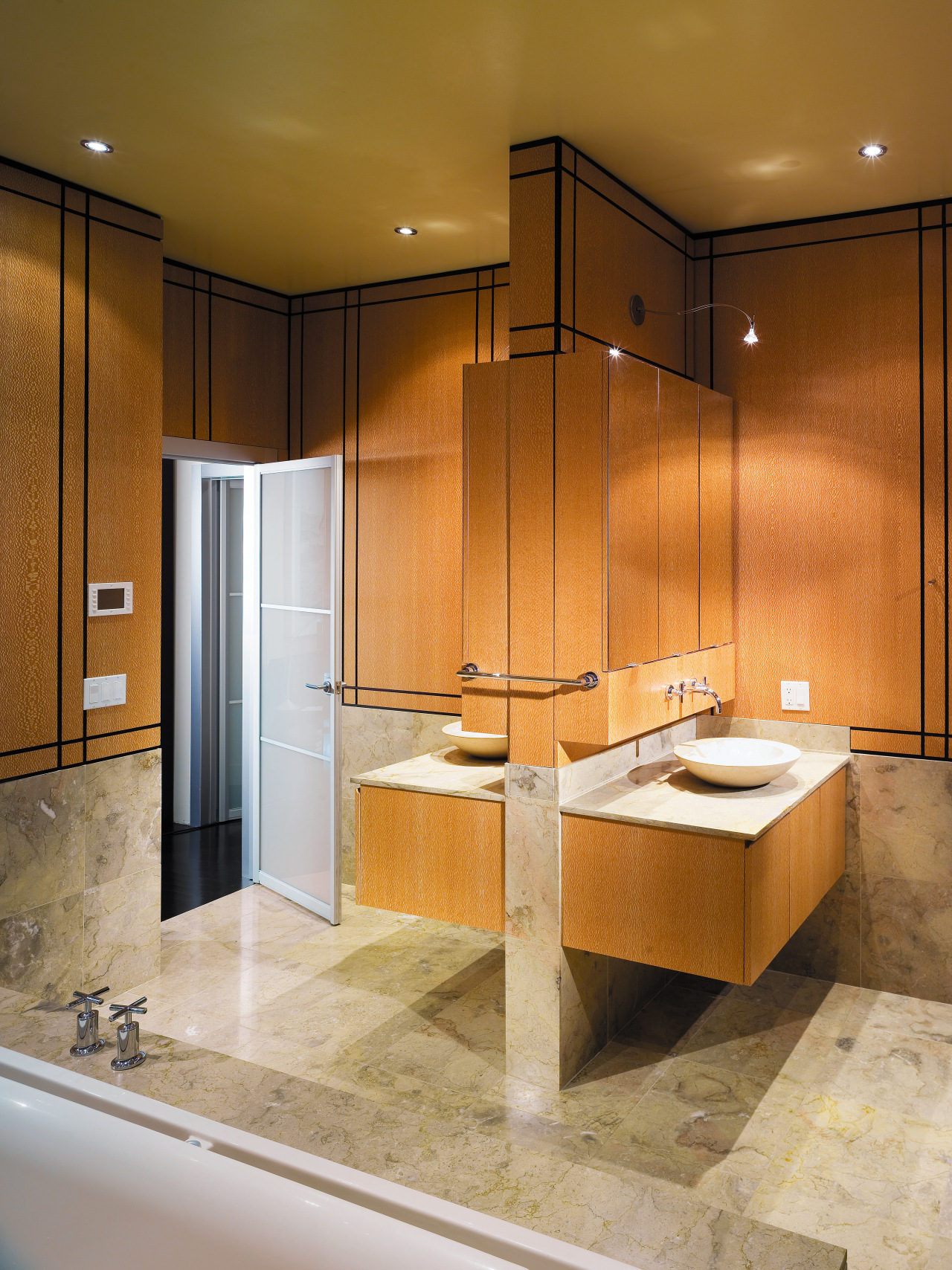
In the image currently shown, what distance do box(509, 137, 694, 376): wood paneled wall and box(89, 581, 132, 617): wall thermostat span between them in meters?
1.60

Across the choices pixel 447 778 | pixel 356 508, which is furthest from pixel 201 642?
pixel 447 778

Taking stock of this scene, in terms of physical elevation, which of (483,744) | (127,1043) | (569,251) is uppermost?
(569,251)

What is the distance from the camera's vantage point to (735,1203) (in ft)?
7.66

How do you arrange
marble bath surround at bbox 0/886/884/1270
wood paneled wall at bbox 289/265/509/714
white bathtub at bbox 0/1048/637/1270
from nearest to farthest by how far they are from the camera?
white bathtub at bbox 0/1048/637/1270 → marble bath surround at bbox 0/886/884/1270 → wood paneled wall at bbox 289/265/509/714

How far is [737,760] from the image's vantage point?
3.26 meters

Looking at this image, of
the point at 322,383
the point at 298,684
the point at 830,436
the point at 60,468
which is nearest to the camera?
the point at 60,468

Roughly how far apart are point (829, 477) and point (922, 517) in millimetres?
348

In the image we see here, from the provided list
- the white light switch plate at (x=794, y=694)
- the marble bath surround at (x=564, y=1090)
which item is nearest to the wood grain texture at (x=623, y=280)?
the white light switch plate at (x=794, y=694)

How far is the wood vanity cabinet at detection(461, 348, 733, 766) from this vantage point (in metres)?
2.70

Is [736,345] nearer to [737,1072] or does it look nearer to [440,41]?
[440,41]

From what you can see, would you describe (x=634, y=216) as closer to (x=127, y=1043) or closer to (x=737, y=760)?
(x=737, y=760)

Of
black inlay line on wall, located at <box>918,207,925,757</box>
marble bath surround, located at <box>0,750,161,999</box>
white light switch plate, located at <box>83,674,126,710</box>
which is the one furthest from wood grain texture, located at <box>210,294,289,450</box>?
black inlay line on wall, located at <box>918,207,925,757</box>

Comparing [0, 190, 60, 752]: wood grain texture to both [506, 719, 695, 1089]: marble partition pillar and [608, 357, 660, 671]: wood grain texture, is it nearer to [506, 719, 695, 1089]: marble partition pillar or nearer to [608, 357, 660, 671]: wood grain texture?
[506, 719, 695, 1089]: marble partition pillar

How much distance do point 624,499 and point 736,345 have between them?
1.28m
